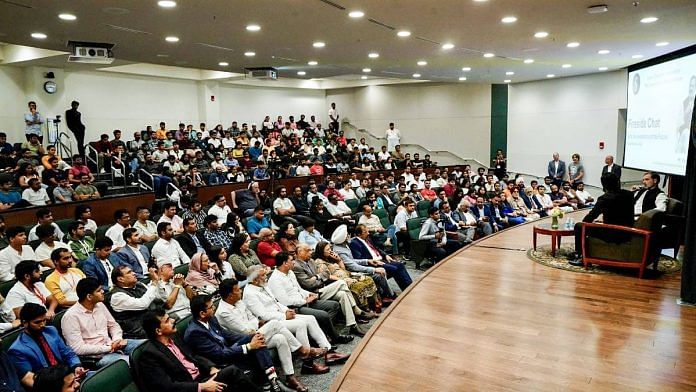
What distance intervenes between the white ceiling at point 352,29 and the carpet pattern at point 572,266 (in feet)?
9.98

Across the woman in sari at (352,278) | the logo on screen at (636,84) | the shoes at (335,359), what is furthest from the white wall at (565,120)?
the shoes at (335,359)

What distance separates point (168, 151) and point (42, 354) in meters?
9.52

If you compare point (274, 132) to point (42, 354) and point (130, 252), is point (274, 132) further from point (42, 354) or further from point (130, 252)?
point (42, 354)

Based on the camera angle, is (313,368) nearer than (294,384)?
No

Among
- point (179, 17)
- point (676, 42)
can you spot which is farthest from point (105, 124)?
point (676, 42)

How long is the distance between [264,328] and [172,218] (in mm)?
3850

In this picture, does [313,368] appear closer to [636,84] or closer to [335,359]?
[335,359]

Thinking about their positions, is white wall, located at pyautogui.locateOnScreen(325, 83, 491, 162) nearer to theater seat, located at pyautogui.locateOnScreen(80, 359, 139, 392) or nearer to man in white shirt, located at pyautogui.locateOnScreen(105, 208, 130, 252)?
man in white shirt, located at pyautogui.locateOnScreen(105, 208, 130, 252)

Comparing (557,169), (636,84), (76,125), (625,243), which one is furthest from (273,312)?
(557,169)

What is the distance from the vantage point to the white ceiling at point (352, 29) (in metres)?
6.21

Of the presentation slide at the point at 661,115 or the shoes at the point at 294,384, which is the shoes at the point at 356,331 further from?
the presentation slide at the point at 661,115

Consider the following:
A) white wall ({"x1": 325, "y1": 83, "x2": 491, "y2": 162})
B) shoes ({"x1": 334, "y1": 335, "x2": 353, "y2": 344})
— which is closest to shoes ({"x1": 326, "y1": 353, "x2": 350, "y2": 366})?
shoes ({"x1": 334, "y1": 335, "x2": 353, "y2": 344})

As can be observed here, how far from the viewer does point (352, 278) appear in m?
6.00

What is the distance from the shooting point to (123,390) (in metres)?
3.12
